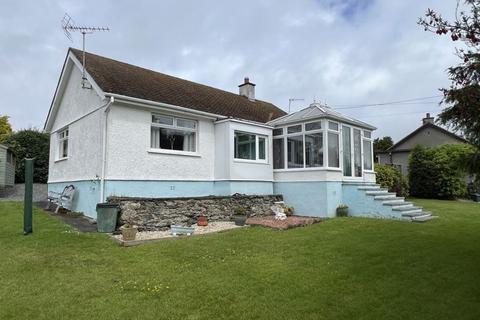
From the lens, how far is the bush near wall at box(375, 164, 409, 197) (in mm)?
19342

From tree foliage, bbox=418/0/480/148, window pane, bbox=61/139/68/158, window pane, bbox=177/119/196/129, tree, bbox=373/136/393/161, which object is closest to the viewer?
tree foliage, bbox=418/0/480/148

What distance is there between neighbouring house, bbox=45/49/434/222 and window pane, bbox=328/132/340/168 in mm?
43

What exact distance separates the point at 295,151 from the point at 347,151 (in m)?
2.23

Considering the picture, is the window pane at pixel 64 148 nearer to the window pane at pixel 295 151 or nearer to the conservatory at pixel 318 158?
the conservatory at pixel 318 158

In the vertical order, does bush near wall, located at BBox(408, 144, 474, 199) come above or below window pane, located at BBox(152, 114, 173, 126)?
below

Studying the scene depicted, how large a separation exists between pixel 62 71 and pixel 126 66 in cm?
274

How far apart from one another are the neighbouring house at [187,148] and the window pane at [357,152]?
5 centimetres

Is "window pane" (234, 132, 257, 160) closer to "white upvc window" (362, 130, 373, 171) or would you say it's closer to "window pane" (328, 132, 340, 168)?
"window pane" (328, 132, 340, 168)

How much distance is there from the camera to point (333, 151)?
47.3 ft

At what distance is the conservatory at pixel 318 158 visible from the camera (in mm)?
14008

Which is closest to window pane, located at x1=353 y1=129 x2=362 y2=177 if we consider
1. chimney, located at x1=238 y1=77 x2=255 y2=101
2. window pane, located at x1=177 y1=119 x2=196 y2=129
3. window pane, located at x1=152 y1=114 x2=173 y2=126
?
window pane, located at x1=177 y1=119 x2=196 y2=129

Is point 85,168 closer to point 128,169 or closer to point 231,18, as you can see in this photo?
point 128,169

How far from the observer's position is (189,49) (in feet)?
60.5

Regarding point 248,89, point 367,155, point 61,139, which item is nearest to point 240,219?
point 367,155
